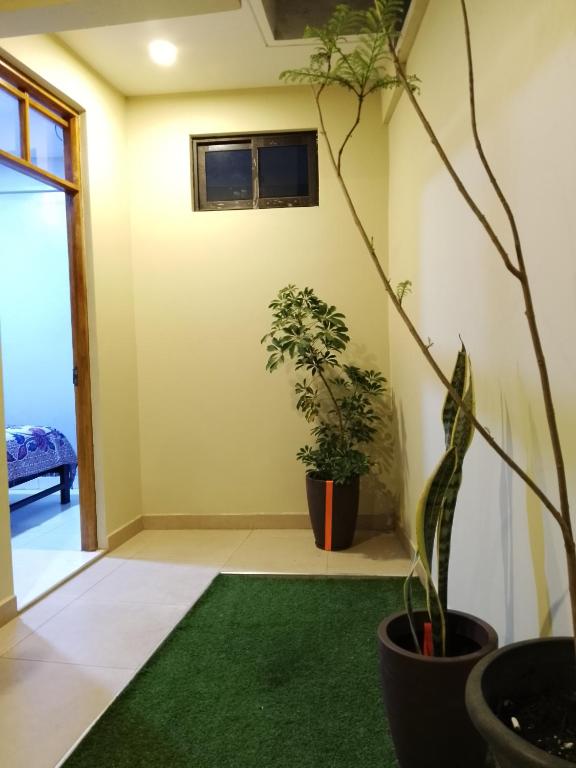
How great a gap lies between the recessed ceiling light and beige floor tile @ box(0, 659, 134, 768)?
315 cm

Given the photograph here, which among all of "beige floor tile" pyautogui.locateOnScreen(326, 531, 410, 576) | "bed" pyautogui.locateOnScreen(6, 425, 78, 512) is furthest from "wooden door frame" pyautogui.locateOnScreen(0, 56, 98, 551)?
"beige floor tile" pyautogui.locateOnScreen(326, 531, 410, 576)

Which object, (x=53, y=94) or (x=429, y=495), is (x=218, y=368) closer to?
(x=53, y=94)

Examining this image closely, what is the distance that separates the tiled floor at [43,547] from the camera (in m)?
2.74

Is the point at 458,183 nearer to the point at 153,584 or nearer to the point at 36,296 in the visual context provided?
the point at 153,584

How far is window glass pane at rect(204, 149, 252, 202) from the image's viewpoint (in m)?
3.63

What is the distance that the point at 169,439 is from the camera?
3695 millimetres

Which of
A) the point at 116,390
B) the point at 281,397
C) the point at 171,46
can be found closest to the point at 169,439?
the point at 116,390

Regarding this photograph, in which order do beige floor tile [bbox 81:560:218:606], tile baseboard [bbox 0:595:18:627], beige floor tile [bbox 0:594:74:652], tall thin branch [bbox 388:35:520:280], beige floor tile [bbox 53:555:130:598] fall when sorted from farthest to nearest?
1. beige floor tile [bbox 53:555:130:598]
2. beige floor tile [bbox 81:560:218:606]
3. tile baseboard [bbox 0:595:18:627]
4. beige floor tile [bbox 0:594:74:652]
5. tall thin branch [bbox 388:35:520:280]

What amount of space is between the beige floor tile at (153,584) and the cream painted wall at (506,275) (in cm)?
131

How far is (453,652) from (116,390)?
2.62 metres

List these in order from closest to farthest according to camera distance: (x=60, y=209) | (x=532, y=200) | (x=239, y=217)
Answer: (x=532, y=200)
(x=239, y=217)
(x=60, y=209)

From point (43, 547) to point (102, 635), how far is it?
1320mm

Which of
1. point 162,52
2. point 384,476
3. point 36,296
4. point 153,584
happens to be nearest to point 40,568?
point 153,584

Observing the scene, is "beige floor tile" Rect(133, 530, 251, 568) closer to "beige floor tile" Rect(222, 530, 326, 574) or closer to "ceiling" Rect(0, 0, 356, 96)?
"beige floor tile" Rect(222, 530, 326, 574)
